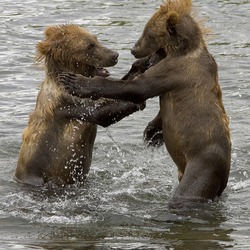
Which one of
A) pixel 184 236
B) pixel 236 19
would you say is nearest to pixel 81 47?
pixel 184 236

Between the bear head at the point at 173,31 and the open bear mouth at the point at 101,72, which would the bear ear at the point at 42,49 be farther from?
the bear head at the point at 173,31

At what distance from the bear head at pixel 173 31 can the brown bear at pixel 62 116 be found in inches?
31.6

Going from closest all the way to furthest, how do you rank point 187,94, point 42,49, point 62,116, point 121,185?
point 187,94, point 62,116, point 42,49, point 121,185

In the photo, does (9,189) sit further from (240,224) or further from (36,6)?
(36,6)

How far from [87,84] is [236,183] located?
2603 mm

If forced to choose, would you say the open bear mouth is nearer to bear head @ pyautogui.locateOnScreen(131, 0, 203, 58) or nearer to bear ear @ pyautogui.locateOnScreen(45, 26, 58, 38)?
bear ear @ pyautogui.locateOnScreen(45, 26, 58, 38)

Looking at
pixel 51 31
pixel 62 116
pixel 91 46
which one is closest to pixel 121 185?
pixel 62 116

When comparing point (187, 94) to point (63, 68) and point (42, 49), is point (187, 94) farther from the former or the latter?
point (42, 49)

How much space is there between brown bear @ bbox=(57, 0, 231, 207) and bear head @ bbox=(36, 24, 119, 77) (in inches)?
36.1

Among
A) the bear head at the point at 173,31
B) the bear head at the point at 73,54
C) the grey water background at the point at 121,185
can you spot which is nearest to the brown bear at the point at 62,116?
the bear head at the point at 73,54

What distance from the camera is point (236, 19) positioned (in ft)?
64.0

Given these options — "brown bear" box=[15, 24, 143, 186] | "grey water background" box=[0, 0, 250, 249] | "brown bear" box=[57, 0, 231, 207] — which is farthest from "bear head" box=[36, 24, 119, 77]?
"grey water background" box=[0, 0, 250, 249]

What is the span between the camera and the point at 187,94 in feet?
33.2

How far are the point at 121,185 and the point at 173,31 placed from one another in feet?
7.60
